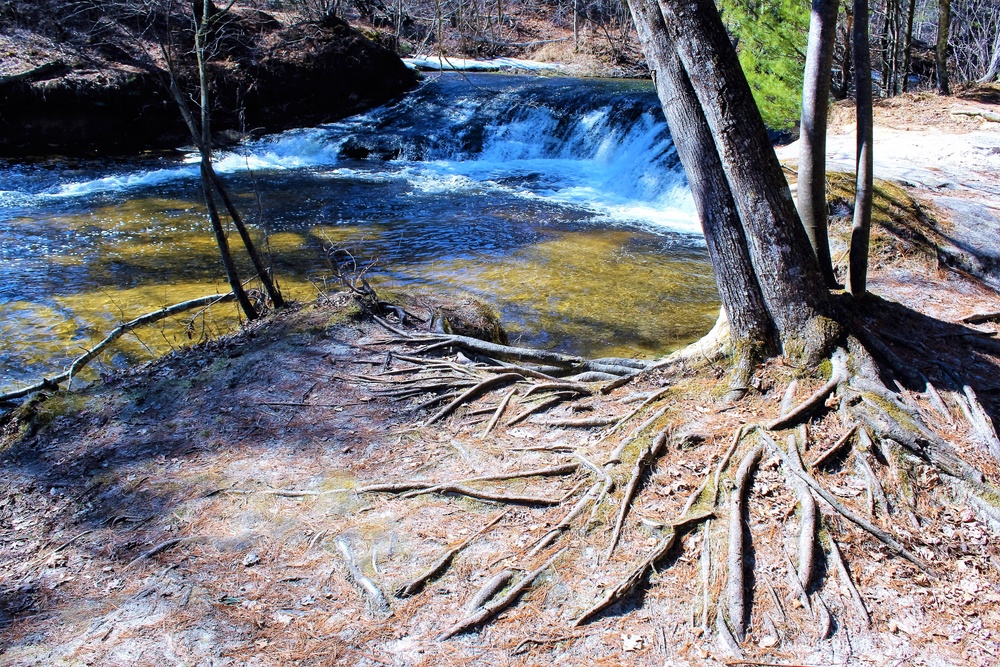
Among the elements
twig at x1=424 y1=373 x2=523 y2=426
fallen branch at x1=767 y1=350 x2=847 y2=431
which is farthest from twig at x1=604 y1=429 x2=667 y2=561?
twig at x1=424 y1=373 x2=523 y2=426

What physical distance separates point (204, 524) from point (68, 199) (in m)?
12.4

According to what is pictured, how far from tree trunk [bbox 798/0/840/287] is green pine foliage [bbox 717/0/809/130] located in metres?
6.44

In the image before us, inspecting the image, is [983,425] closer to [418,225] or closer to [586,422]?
[586,422]

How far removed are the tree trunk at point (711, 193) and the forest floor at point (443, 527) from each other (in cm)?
22

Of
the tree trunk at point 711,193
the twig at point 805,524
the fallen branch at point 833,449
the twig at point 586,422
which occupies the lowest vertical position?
the twig at point 805,524

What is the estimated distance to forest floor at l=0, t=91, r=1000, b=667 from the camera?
2.66 meters

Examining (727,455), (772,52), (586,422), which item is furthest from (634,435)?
(772,52)

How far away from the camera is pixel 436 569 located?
3.03 meters

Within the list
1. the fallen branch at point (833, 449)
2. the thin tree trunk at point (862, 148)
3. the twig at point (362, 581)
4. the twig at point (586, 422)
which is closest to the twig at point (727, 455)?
the fallen branch at point (833, 449)

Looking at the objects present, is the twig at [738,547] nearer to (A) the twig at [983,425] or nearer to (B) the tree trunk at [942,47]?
(A) the twig at [983,425]

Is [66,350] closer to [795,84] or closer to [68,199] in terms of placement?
[68,199]

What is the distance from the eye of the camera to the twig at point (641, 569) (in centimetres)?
277

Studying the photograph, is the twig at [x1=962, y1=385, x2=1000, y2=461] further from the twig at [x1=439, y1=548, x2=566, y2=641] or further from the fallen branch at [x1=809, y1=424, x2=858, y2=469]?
the twig at [x1=439, y1=548, x2=566, y2=641]

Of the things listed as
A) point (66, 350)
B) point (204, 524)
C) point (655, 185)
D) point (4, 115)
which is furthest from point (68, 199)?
point (204, 524)
